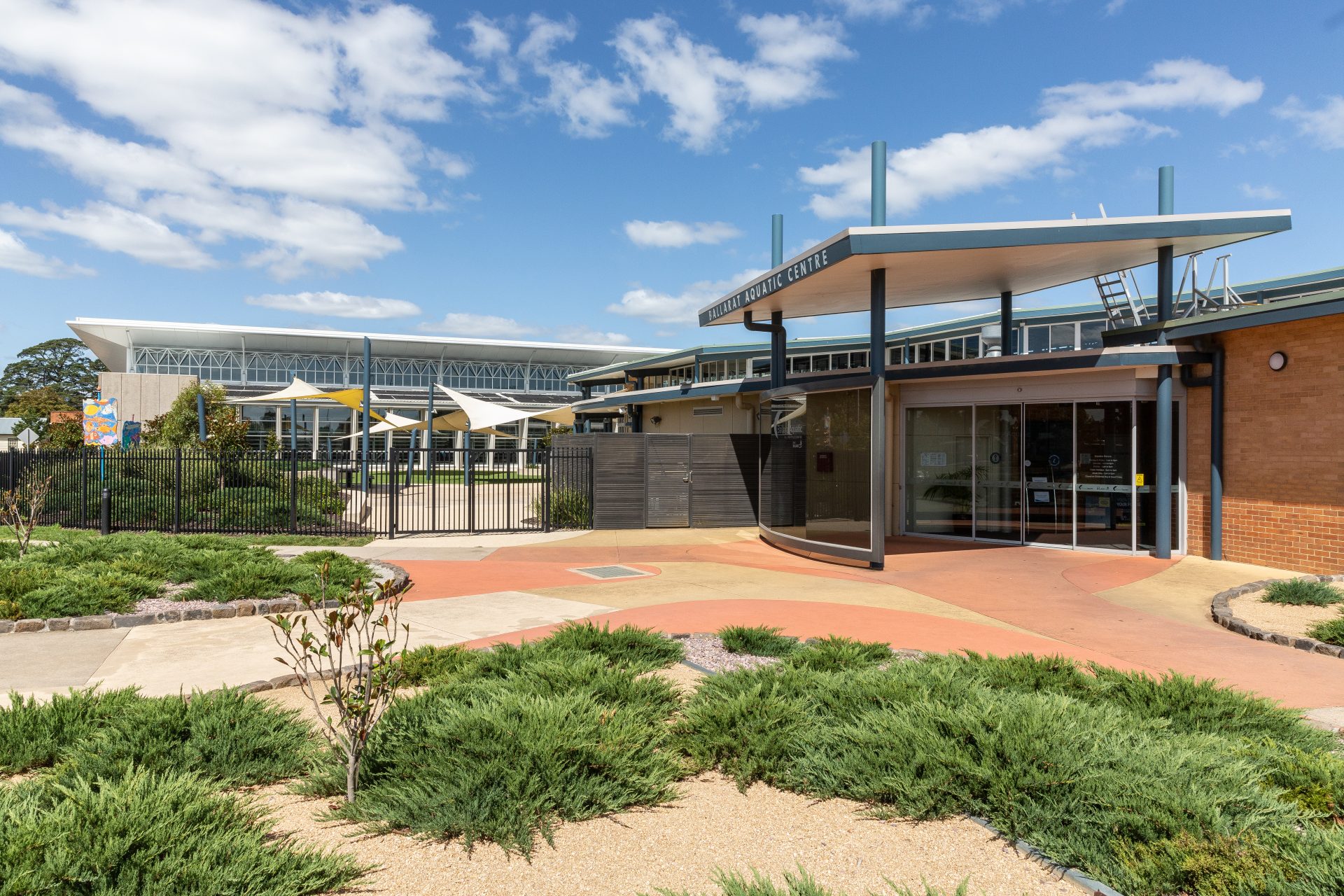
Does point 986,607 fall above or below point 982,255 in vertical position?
below

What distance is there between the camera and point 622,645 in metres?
7.07

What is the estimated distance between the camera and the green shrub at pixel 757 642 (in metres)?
7.39

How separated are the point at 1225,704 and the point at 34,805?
21.4 ft

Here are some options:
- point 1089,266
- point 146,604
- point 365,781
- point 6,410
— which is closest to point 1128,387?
point 1089,266

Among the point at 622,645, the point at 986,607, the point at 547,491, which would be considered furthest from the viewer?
the point at 547,491

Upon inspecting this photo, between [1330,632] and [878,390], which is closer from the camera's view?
[1330,632]

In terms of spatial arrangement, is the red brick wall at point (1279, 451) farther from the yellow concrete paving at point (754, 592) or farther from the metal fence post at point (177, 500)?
the metal fence post at point (177, 500)

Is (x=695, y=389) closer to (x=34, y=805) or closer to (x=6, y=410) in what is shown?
(x=34, y=805)

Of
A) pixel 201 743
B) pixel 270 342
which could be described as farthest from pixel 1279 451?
pixel 270 342

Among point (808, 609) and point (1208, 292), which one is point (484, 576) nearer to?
point (808, 609)

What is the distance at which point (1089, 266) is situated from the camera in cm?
1484

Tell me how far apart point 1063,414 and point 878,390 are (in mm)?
4177

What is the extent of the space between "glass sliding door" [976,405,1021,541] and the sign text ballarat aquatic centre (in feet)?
14.9

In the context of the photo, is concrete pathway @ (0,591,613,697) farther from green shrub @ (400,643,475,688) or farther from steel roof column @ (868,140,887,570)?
steel roof column @ (868,140,887,570)
